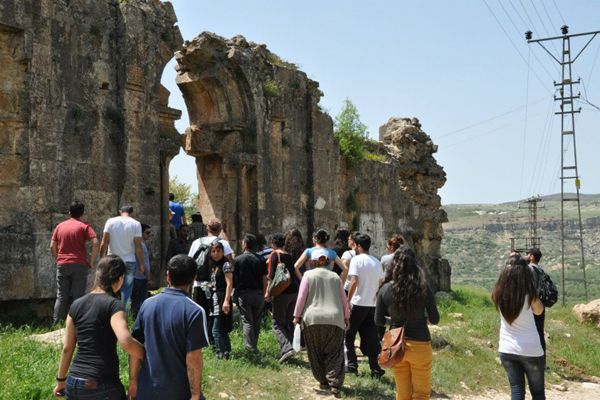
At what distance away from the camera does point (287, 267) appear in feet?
29.4

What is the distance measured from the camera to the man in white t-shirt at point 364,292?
340 inches

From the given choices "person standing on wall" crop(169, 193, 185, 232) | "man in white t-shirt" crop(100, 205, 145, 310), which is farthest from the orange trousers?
"person standing on wall" crop(169, 193, 185, 232)

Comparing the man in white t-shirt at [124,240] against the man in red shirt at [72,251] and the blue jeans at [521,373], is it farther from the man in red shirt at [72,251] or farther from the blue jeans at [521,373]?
the blue jeans at [521,373]

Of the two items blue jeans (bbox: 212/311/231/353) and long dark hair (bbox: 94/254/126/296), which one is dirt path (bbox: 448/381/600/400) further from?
long dark hair (bbox: 94/254/126/296)

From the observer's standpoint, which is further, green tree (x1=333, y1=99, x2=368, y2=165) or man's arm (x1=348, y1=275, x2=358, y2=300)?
green tree (x1=333, y1=99, x2=368, y2=165)

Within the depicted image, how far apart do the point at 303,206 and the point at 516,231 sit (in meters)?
73.4

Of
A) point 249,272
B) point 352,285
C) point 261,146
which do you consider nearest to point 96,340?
point 249,272

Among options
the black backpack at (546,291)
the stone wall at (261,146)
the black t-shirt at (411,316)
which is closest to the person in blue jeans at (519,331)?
the black t-shirt at (411,316)

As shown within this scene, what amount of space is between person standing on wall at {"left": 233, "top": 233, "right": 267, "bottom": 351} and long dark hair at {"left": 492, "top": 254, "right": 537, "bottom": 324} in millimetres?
3145

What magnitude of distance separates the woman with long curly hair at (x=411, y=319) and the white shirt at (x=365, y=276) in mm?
1978

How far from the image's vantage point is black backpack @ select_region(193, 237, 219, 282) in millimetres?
8367

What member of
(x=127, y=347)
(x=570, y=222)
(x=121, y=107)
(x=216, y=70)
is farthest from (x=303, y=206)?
(x=570, y=222)

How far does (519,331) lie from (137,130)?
699cm

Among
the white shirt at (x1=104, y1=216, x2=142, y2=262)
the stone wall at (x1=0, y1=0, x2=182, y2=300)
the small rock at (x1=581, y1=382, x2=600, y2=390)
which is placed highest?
the stone wall at (x1=0, y1=0, x2=182, y2=300)
